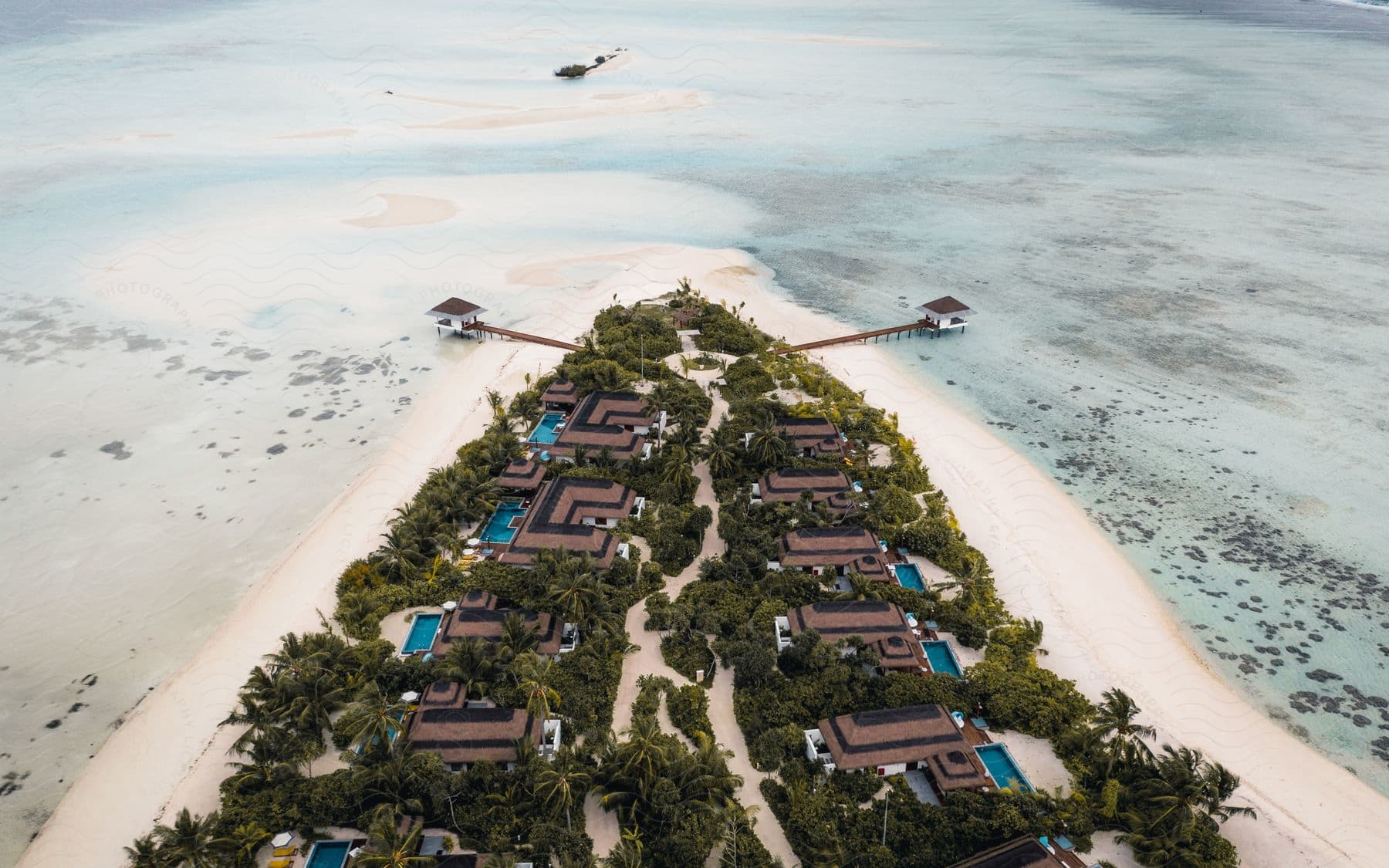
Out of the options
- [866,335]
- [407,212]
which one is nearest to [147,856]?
[866,335]

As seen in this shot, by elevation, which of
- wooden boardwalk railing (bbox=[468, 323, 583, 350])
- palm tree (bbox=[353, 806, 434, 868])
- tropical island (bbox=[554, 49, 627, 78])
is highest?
tropical island (bbox=[554, 49, 627, 78])

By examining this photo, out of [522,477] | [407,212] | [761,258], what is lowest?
[522,477]

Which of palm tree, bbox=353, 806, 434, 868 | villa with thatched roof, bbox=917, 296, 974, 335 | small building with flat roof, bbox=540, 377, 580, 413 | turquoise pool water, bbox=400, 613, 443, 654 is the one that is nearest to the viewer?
palm tree, bbox=353, 806, 434, 868

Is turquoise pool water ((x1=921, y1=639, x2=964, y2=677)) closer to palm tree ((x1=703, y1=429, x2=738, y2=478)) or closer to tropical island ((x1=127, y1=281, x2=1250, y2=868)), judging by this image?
tropical island ((x1=127, y1=281, x2=1250, y2=868))

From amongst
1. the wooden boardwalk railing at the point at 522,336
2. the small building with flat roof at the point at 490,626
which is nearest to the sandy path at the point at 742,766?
the small building with flat roof at the point at 490,626

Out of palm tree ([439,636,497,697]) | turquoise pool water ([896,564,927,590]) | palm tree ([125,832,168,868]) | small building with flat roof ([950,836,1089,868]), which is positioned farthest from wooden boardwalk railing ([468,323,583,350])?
small building with flat roof ([950,836,1089,868])

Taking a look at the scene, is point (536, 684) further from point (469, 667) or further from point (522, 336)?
point (522, 336)

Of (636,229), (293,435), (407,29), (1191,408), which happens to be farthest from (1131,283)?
(407,29)
